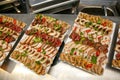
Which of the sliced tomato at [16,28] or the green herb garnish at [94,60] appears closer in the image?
the green herb garnish at [94,60]

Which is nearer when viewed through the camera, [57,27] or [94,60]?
[94,60]

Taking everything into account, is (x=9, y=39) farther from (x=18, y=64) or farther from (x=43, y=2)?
(x=43, y=2)

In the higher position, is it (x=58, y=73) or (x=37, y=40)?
(x=37, y=40)

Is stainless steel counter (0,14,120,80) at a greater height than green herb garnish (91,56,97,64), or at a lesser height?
lesser

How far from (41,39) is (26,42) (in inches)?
4.6

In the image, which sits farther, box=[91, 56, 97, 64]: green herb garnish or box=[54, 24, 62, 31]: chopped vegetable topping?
box=[54, 24, 62, 31]: chopped vegetable topping

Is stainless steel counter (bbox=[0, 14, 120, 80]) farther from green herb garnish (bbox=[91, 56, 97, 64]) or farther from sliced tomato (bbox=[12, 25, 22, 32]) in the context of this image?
sliced tomato (bbox=[12, 25, 22, 32])

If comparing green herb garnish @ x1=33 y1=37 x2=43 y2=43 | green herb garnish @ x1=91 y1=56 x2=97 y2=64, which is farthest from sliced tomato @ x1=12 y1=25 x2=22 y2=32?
green herb garnish @ x1=91 y1=56 x2=97 y2=64

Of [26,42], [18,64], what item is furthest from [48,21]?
[18,64]

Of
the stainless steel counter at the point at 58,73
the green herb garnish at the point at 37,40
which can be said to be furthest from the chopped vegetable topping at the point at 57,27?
the stainless steel counter at the point at 58,73

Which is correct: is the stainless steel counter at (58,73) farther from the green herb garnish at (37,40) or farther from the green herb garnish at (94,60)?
the green herb garnish at (37,40)

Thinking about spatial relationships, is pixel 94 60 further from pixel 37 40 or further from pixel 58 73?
pixel 37 40

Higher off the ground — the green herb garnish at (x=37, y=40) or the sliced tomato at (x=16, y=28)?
the sliced tomato at (x=16, y=28)

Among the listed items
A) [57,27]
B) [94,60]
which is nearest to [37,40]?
[57,27]
